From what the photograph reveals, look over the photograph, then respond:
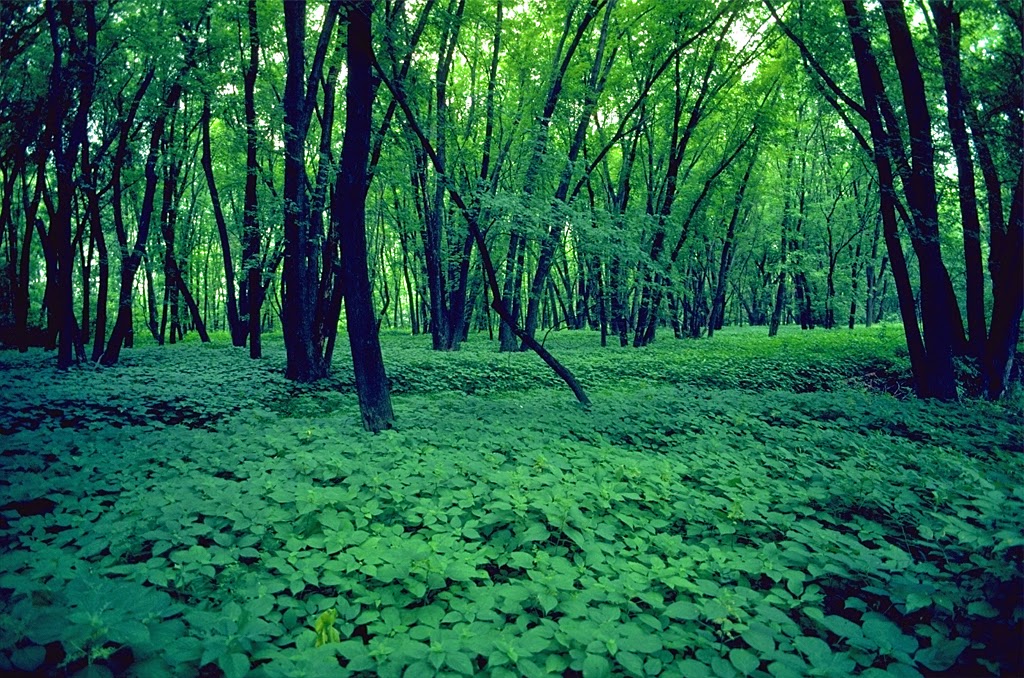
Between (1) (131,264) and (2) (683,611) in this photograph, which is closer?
(2) (683,611)

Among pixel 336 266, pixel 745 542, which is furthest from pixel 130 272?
pixel 745 542

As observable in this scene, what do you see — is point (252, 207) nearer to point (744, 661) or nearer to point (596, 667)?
point (596, 667)

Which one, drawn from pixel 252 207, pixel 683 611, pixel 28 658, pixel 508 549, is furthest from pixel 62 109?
pixel 683 611

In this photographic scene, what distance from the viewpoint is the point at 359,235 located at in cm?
791

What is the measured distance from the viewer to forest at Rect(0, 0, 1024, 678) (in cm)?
262

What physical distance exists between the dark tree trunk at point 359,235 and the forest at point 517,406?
5cm

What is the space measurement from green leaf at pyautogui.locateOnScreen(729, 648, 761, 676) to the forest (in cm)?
3

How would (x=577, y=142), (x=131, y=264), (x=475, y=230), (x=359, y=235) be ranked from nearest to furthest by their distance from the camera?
(x=359, y=235) → (x=475, y=230) → (x=131, y=264) → (x=577, y=142)

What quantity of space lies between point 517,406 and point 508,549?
5.60m

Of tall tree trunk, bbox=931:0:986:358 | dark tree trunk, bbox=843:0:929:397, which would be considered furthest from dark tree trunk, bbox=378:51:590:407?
tall tree trunk, bbox=931:0:986:358

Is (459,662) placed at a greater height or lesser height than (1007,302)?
lesser

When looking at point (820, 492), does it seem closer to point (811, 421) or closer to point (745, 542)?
point (745, 542)

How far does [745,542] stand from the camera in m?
4.00

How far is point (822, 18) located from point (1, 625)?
14639 mm
